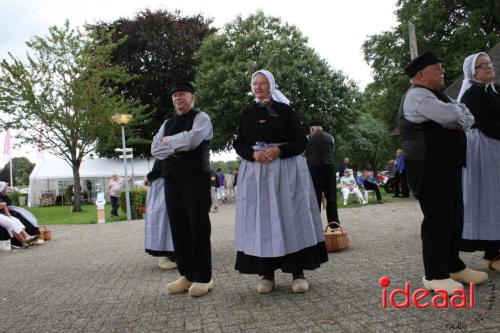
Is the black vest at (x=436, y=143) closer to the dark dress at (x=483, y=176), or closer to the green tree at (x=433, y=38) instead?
the dark dress at (x=483, y=176)

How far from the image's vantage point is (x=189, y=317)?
385 centimetres

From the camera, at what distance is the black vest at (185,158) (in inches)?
183

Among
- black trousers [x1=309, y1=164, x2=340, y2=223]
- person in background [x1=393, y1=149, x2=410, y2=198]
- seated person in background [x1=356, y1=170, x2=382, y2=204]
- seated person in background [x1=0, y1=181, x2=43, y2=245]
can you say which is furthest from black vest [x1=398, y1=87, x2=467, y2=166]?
person in background [x1=393, y1=149, x2=410, y2=198]

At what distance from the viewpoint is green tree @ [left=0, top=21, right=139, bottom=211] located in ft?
80.4

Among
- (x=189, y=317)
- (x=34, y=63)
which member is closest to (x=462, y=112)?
(x=189, y=317)

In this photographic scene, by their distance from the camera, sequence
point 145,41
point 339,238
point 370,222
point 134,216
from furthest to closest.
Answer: point 145,41, point 134,216, point 370,222, point 339,238

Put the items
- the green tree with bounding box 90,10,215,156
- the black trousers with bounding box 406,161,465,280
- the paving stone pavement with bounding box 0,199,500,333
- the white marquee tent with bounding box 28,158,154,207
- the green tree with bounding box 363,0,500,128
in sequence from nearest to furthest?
the paving stone pavement with bounding box 0,199,500,333, the black trousers with bounding box 406,161,465,280, the green tree with bounding box 363,0,500,128, the green tree with bounding box 90,10,215,156, the white marquee tent with bounding box 28,158,154,207

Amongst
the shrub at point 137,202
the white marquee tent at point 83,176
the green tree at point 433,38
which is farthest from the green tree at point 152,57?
the shrub at point 137,202

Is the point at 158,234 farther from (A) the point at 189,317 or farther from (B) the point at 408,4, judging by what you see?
(B) the point at 408,4

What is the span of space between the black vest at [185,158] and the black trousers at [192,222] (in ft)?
0.21

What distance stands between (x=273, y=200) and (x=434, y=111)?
156 centimetres

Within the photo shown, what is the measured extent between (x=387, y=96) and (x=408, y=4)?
647 cm

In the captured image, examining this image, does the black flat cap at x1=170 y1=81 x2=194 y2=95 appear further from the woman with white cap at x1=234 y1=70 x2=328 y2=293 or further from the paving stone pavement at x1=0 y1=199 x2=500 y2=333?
the paving stone pavement at x1=0 y1=199 x2=500 y2=333

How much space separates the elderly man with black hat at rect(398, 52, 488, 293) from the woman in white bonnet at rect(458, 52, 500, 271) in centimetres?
69
